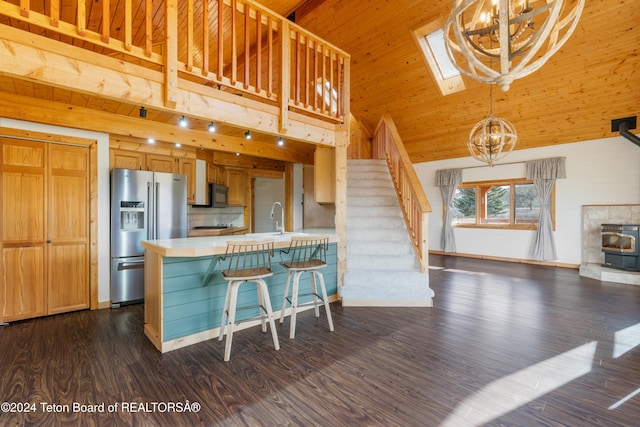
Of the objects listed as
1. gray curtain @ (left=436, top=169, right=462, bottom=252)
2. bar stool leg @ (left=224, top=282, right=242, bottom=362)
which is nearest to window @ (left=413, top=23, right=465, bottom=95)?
gray curtain @ (left=436, top=169, right=462, bottom=252)

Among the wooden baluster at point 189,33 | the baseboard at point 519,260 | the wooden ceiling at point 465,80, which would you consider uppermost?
the wooden ceiling at point 465,80

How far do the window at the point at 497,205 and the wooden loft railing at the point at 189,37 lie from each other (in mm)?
5192

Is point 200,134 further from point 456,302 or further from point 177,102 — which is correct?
point 456,302

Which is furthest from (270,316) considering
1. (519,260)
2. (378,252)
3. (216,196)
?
(519,260)

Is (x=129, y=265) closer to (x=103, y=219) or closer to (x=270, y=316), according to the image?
(x=103, y=219)

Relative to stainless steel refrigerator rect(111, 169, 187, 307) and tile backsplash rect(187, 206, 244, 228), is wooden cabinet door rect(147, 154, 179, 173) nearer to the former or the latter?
stainless steel refrigerator rect(111, 169, 187, 307)

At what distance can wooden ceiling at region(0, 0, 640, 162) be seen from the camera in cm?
446

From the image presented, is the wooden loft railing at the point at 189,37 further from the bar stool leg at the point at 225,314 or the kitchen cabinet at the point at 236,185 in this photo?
the kitchen cabinet at the point at 236,185

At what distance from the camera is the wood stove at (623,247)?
521cm

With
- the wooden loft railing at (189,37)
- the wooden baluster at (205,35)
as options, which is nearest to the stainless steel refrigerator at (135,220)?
the wooden loft railing at (189,37)

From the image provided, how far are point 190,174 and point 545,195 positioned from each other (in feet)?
23.6

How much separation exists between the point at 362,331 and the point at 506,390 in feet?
4.34

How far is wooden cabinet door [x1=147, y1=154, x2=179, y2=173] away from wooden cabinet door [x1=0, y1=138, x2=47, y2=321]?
1.29m

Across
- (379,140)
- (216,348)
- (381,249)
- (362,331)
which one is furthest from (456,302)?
(379,140)
